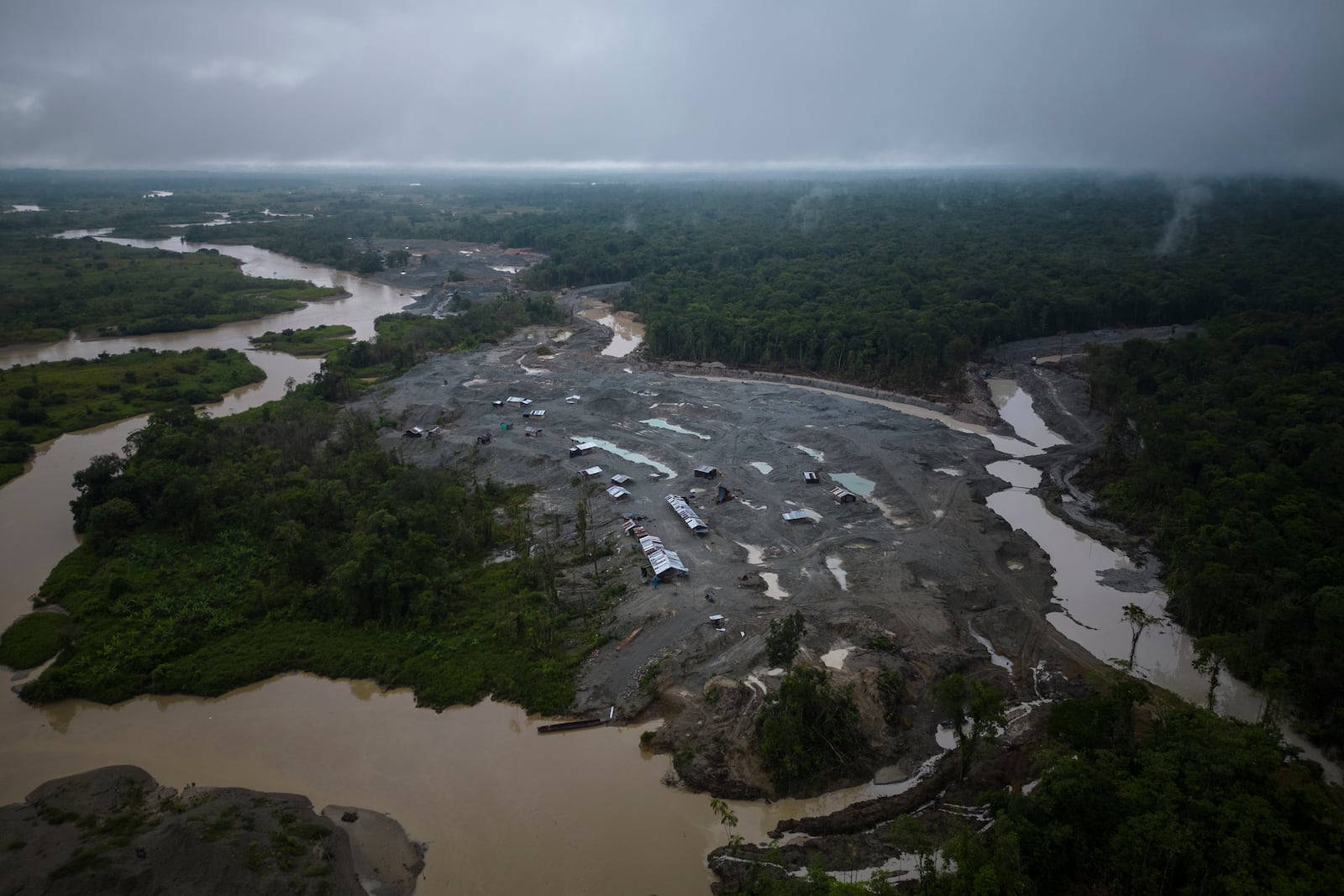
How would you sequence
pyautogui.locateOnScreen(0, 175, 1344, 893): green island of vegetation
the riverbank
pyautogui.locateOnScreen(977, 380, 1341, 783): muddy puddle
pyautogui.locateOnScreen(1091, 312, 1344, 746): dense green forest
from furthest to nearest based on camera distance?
pyautogui.locateOnScreen(977, 380, 1341, 783): muddy puddle
pyautogui.locateOnScreen(1091, 312, 1344, 746): dense green forest
the riverbank
pyautogui.locateOnScreen(0, 175, 1344, 893): green island of vegetation

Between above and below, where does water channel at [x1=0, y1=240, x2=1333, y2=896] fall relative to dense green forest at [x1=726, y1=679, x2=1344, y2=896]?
below

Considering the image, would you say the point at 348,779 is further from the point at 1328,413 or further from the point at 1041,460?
the point at 1328,413

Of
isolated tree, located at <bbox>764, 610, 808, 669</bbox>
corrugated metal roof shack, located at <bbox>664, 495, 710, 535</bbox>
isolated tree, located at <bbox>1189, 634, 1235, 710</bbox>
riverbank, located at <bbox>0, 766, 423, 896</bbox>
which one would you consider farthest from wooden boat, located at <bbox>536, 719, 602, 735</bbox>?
isolated tree, located at <bbox>1189, 634, 1235, 710</bbox>

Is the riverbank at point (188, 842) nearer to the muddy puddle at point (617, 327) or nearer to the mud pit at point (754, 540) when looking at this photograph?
the mud pit at point (754, 540)

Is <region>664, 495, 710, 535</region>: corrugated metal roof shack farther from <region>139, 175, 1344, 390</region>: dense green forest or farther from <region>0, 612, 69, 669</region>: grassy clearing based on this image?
<region>139, 175, 1344, 390</region>: dense green forest

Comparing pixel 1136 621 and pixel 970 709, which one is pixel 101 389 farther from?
pixel 1136 621

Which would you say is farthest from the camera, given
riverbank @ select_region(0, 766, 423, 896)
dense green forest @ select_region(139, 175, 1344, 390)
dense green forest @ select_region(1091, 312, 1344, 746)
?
dense green forest @ select_region(139, 175, 1344, 390)

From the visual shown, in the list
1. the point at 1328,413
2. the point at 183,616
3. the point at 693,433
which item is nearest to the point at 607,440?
the point at 693,433
